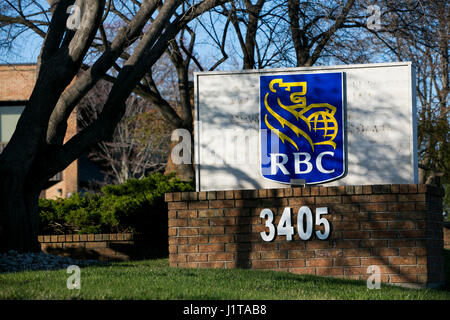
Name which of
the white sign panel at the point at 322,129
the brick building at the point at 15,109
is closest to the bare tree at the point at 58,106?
the white sign panel at the point at 322,129

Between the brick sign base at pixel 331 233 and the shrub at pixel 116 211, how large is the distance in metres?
3.84

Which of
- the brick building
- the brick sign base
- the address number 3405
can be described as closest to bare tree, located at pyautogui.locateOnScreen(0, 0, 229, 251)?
the brick sign base

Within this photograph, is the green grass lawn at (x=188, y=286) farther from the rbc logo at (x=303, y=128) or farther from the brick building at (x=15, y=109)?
the brick building at (x=15, y=109)

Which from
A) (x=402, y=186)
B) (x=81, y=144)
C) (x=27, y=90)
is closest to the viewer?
(x=402, y=186)

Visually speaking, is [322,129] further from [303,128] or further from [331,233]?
[331,233]

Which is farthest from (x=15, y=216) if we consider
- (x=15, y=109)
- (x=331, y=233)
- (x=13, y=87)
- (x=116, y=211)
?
(x=13, y=87)

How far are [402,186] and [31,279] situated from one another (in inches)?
199

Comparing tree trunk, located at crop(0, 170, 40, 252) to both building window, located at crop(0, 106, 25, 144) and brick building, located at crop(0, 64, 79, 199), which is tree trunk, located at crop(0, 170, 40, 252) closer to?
brick building, located at crop(0, 64, 79, 199)

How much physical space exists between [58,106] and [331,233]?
15.7ft

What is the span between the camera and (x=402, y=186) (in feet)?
29.9

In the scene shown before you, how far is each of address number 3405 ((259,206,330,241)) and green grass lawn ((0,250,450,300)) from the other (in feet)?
2.30

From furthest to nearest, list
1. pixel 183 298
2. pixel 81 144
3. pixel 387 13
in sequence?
pixel 387 13, pixel 81 144, pixel 183 298

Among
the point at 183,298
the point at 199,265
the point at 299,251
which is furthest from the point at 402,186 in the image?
the point at 183,298

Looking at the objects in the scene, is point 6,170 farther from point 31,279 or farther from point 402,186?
point 402,186
